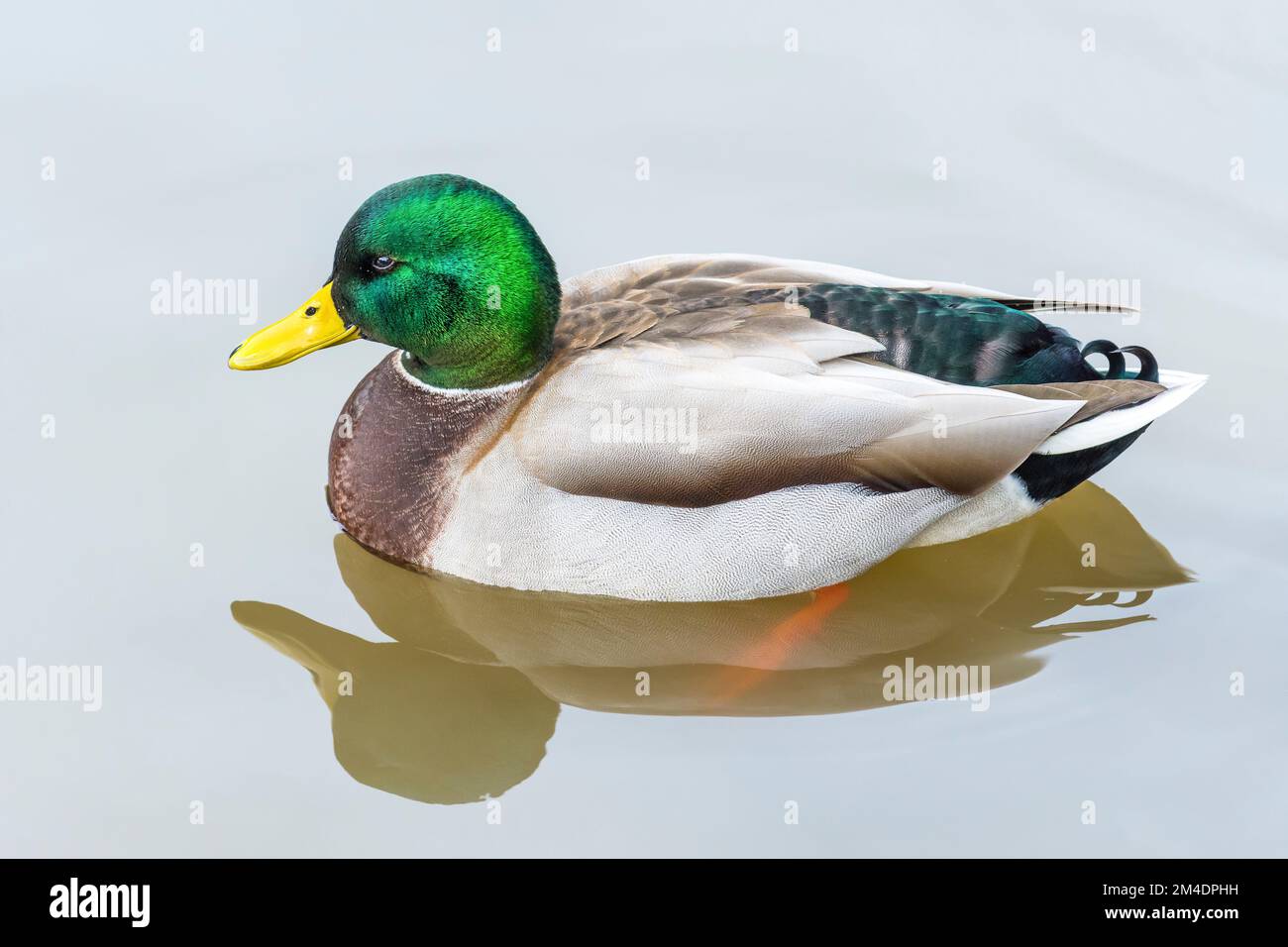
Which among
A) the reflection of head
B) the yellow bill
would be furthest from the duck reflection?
the yellow bill

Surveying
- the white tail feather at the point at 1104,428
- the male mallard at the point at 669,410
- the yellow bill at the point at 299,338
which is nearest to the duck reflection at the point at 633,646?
the male mallard at the point at 669,410

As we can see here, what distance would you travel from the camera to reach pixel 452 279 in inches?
276

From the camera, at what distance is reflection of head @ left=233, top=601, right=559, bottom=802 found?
6.77 metres

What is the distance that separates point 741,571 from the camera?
723cm

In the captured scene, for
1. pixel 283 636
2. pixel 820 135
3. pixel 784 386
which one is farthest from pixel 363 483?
pixel 820 135

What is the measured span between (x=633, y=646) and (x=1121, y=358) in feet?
7.47

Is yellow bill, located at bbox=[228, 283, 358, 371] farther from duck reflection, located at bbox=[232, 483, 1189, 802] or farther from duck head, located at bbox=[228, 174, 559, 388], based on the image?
duck reflection, located at bbox=[232, 483, 1189, 802]

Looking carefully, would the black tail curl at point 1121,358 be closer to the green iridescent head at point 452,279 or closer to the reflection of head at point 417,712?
the green iridescent head at point 452,279

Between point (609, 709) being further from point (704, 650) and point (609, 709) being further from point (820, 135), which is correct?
point (820, 135)

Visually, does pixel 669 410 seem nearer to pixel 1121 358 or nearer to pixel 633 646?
pixel 633 646

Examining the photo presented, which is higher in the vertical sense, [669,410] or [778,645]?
[669,410]

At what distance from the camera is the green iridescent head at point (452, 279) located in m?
6.91

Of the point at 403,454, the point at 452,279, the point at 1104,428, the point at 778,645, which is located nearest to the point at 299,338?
the point at 403,454

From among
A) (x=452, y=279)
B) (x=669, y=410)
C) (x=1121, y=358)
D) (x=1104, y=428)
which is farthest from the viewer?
(x=1121, y=358)
